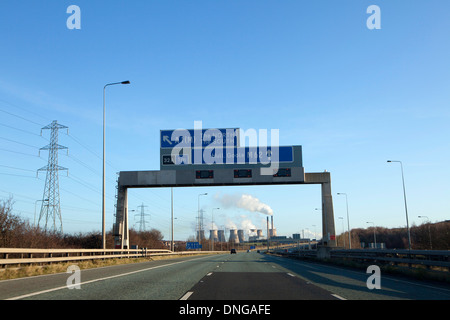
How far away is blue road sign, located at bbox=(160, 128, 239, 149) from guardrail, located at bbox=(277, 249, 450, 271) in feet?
47.3

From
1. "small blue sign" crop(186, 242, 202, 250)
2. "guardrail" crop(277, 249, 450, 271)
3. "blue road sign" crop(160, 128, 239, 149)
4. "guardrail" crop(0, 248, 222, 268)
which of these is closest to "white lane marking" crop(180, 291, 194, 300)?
"guardrail" crop(0, 248, 222, 268)

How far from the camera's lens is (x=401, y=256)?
26422 millimetres

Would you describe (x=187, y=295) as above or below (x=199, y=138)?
below

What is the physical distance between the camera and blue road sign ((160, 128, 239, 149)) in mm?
40156

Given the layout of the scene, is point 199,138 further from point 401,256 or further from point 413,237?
point 413,237

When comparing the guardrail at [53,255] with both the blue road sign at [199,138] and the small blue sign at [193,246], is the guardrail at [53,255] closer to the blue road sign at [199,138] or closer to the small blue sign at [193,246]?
the blue road sign at [199,138]

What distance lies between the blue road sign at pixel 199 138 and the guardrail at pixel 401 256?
14.4 meters

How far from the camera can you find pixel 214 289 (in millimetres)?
12016

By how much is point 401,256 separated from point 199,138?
68.8 ft

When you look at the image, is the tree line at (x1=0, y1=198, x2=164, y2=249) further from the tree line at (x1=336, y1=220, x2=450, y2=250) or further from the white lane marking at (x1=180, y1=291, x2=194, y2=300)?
the tree line at (x1=336, y1=220, x2=450, y2=250)

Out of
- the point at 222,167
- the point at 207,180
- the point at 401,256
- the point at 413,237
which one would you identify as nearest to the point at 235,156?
the point at 222,167
